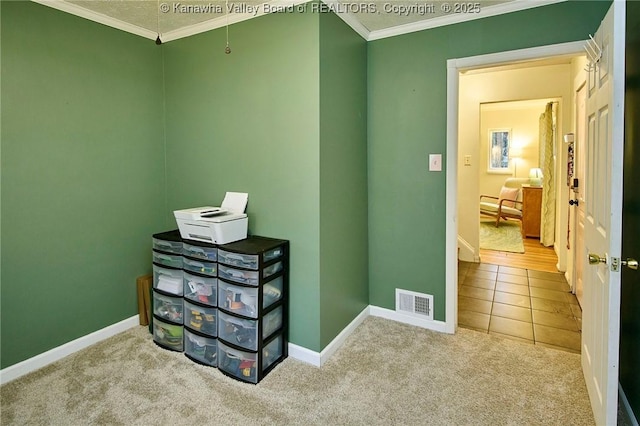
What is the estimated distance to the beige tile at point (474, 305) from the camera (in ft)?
10.3

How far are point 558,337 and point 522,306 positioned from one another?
1.93 ft

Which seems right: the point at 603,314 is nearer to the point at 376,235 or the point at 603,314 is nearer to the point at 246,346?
the point at 376,235

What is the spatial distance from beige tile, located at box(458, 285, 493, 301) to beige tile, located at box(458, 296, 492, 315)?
9cm

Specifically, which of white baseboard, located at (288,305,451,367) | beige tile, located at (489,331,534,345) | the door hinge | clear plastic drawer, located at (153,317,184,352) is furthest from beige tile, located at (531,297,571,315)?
clear plastic drawer, located at (153,317,184,352)

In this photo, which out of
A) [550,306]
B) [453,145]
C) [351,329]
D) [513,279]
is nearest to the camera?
[453,145]

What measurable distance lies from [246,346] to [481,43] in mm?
2565

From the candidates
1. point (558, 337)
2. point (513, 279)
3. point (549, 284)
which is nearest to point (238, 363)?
point (558, 337)

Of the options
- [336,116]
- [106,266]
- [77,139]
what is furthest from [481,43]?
[106,266]

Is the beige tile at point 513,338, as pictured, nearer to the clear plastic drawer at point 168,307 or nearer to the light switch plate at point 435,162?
the light switch plate at point 435,162

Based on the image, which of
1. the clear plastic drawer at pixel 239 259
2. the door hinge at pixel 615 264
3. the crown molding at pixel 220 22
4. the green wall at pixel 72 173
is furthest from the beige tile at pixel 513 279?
the green wall at pixel 72 173

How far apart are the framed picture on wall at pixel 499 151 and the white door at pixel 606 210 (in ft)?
22.2

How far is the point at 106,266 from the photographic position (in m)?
2.64

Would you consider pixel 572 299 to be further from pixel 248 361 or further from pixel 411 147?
pixel 248 361

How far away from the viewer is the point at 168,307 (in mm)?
2496
